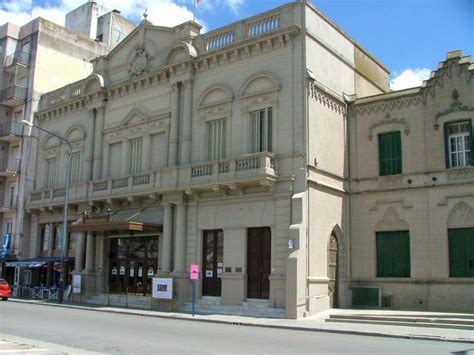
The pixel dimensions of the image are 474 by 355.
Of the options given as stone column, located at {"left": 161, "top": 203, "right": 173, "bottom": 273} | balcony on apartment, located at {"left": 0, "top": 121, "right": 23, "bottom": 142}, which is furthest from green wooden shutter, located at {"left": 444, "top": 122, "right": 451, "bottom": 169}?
balcony on apartment, located at {"left": 0, "top": 121, "right": 23, "bottom": 142}

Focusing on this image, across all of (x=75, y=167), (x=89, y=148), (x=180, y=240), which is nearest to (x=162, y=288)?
(x=180, y=240)

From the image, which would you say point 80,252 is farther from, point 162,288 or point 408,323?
point 408,323

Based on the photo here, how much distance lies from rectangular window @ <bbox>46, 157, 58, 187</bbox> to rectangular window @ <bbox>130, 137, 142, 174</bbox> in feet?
27.7

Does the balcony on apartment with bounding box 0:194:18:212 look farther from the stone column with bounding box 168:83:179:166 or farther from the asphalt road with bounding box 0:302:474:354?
the asphalt road with bounding box 0:302:474:354

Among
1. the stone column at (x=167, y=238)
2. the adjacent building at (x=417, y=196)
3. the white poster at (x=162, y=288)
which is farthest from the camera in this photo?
the stone column at (x=167, y=238)

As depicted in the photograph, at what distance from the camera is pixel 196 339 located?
50.4ft

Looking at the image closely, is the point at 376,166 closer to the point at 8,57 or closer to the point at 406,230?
the point at 406,230

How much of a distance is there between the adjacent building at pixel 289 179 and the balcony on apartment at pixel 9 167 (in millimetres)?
12262

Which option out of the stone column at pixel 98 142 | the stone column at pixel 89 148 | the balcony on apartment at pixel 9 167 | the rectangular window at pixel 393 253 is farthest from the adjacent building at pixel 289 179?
the balcony on apartment at pixel 9 167

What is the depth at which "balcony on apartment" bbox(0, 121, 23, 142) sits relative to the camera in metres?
41.7

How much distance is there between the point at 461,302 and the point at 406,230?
405 cm

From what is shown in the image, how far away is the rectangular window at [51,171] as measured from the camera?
3869 centimetres

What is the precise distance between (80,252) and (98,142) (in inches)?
273

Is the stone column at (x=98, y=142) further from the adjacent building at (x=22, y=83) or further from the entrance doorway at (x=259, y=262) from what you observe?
the entrance doorway at (x=259, y=262)
